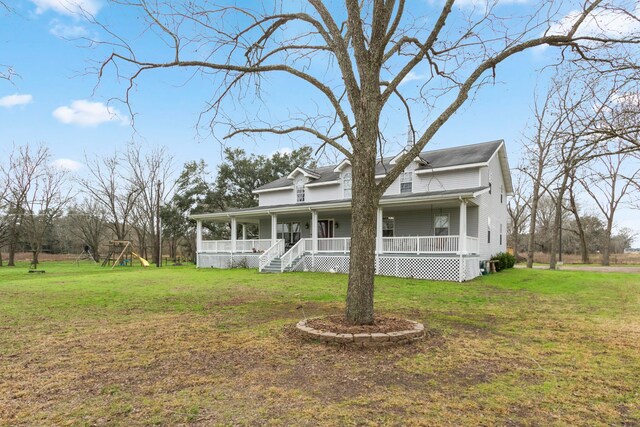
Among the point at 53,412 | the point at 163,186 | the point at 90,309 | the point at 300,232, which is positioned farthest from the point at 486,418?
the point at 163,186

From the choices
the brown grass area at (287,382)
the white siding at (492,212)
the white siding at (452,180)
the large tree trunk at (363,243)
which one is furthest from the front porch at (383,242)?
the brown grass area at (287,382)

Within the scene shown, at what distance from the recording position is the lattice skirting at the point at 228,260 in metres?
22.5

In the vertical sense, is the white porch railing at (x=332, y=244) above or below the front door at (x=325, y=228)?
below

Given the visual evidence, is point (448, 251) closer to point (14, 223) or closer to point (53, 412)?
point (53, 412)

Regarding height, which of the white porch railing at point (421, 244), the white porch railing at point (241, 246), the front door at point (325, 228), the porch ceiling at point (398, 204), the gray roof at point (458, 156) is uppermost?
the gray roof at point (458, 156)

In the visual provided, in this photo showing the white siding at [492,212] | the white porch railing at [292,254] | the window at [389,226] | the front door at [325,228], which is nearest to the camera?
the white siding at [492,212]

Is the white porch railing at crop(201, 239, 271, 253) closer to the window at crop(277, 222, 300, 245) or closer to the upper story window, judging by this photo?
the window at crop(277, 222, 300, 245)

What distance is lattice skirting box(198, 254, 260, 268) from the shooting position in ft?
73.8

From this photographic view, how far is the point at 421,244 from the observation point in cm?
1744

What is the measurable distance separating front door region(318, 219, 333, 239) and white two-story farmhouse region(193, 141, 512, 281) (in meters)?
0.06

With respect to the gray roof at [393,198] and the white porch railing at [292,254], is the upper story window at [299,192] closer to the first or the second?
the gray roof at [393,198]

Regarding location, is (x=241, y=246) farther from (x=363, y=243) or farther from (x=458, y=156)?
(x=363, y=243)

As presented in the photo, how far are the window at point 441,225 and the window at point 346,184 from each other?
5.39m

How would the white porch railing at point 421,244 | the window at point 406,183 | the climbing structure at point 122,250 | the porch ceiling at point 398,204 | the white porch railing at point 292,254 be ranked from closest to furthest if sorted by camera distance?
the porch ceiling at point 398,204 < the white porch railing at point 421,244 < the white porch railing at point 292,254 < the window at point 406,183 < the climbing structure at point 122,250
